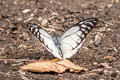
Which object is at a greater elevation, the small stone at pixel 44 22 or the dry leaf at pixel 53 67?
the small stone at pixel 44 22

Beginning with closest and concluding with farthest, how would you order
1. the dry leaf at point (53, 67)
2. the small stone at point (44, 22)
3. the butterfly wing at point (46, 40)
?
1. the dry leaf at point (53, 67)
2. the butterfly wing at point (46, 40)
3. the small stone at point (44, 22)

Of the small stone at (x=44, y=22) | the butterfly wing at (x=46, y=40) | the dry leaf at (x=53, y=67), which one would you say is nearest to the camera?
the dry leaf at (x=53, y=67)

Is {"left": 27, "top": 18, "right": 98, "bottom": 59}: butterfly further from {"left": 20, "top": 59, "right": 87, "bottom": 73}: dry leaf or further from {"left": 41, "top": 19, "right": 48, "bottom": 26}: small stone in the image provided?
{"left": 41, "top": 19, "right": 48, "bottom": 26}: small stone

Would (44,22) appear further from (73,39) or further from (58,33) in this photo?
(73,39)

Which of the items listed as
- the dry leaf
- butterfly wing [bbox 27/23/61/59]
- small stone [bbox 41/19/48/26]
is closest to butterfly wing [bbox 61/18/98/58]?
butterfly wing [bbox 27/23/61/59]

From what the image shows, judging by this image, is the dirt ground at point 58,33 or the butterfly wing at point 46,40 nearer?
the dirt ground at point 58,33

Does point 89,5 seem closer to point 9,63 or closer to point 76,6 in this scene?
point 76,6

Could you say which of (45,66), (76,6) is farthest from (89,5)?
(45,66)

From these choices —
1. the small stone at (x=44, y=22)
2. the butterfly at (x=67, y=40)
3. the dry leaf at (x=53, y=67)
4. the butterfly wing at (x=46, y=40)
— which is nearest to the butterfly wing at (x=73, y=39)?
the butterfly at (x=67, y=40)

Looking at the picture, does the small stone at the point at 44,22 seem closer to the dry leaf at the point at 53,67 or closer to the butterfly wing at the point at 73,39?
the butterfly wing at the point at 73,39
